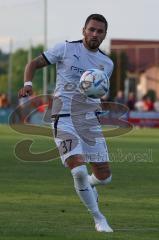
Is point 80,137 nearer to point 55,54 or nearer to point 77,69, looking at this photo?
point 77,69

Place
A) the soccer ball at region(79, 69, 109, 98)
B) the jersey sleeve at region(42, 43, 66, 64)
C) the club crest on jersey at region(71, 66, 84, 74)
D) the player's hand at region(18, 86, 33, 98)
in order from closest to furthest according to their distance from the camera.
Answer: the player's hand at region(18, 86, 33, 98), the soccer ball at region(79, 69, 109, 98), the jersey sleeve at region(42, 43, 66, 64), the club crest on jersey at region(71, 66, 84, 74)

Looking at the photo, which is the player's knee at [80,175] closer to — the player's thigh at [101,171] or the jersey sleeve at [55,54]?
the player's thigh at [101,171]

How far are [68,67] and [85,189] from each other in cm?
154

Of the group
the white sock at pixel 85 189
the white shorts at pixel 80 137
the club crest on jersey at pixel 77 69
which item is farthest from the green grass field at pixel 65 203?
the club crest on jersey at pixel 77 69

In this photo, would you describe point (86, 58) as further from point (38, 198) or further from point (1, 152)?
point (1, 152)

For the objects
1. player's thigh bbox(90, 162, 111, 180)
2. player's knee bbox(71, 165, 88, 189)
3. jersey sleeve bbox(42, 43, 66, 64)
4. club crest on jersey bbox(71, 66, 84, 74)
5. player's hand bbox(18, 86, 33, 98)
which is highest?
jersey sleeve bbox(42, 43, 66, 64)

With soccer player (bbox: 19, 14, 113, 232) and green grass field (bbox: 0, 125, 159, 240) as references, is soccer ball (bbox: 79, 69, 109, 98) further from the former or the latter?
green grass field (bbox: 0, 125, 159, 240)

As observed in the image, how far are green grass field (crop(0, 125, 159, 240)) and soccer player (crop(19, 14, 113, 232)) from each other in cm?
60

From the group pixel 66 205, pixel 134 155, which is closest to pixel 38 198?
pixel 66 205

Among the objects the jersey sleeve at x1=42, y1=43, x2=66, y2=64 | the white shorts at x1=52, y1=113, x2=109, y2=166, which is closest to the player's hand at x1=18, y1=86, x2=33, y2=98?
the jersey sleeve at x1=42, y1=43, x2=66, y2=64

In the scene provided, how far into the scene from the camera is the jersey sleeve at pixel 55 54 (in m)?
11.6

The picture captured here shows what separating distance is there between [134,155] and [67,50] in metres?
14.3

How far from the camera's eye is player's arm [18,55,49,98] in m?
11.2

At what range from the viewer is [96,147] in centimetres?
1182
